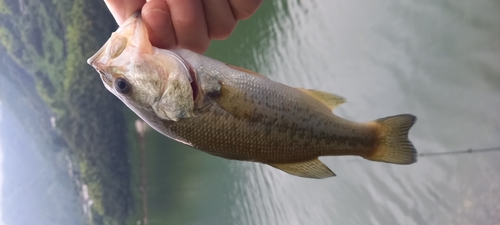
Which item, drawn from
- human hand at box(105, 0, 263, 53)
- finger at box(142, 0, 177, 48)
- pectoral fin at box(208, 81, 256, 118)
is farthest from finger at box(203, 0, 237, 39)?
pectoral fin at box(208, 81, 256, 118)

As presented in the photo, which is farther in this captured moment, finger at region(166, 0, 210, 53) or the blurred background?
the blurred background

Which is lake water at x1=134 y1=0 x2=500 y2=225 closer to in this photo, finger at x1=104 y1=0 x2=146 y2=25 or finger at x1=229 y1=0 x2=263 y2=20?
finger at x1=229 y1=0 x2=263 y2=20

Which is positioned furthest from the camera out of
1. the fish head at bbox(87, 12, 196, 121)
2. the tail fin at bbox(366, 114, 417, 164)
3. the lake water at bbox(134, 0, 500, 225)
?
the lake water at bbox(134, 0, 500, 225)

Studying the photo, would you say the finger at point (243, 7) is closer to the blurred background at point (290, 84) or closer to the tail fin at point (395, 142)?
the tail fin at point (395, 142)

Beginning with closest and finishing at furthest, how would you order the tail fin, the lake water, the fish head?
the fish head, the tail fin, the lake water

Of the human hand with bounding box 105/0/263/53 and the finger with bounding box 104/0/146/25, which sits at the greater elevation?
the finger with bounding box 104/0/146/25

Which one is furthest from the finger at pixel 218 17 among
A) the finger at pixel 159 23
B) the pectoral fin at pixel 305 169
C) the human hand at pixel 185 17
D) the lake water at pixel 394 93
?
the lake water at pixel 394 93

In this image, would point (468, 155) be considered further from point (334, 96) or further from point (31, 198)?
point (31, 198)

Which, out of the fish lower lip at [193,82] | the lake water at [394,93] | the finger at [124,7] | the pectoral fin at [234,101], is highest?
the finger at [124,7]

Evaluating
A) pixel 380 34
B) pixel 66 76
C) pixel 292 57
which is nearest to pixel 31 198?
pixel 66 76
